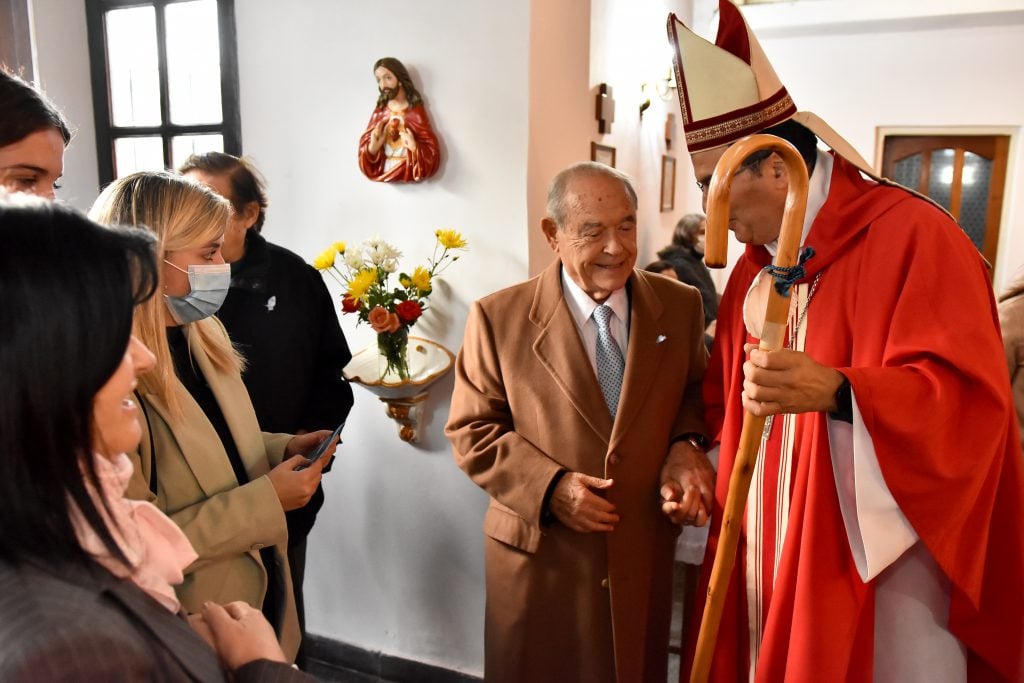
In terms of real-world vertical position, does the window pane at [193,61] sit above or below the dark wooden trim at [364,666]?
above

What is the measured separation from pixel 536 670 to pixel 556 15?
7.16 feet

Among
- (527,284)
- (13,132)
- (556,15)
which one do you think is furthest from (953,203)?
(13,132)

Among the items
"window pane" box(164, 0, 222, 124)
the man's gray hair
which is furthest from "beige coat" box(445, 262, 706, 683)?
"window pane" box(164, 0, 222, 124)

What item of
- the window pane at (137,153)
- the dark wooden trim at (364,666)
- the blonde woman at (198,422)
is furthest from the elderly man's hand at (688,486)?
the window pane at (137,153)

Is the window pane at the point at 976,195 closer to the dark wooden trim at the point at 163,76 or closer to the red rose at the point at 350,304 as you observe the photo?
the red rose at the point at 350,304

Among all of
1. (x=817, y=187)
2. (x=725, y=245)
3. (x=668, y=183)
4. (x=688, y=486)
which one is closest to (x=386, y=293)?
(x=688, y=486)

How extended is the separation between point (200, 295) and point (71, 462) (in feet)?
2.74

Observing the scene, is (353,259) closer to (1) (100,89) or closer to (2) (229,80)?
(2) (229,80)

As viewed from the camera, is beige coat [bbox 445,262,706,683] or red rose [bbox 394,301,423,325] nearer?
beige coat [bbox 445,262,706,683]

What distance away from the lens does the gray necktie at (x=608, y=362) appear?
6.63ft

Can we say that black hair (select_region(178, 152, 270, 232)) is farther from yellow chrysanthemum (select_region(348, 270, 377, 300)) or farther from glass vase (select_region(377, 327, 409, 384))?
glass vase (select_region(377, 327, 409, 384))

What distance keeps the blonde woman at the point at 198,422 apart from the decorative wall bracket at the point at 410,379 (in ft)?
3.04

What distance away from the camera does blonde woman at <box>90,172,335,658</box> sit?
57.0 inches

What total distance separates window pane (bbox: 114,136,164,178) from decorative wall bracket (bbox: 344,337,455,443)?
1373 millimetres
